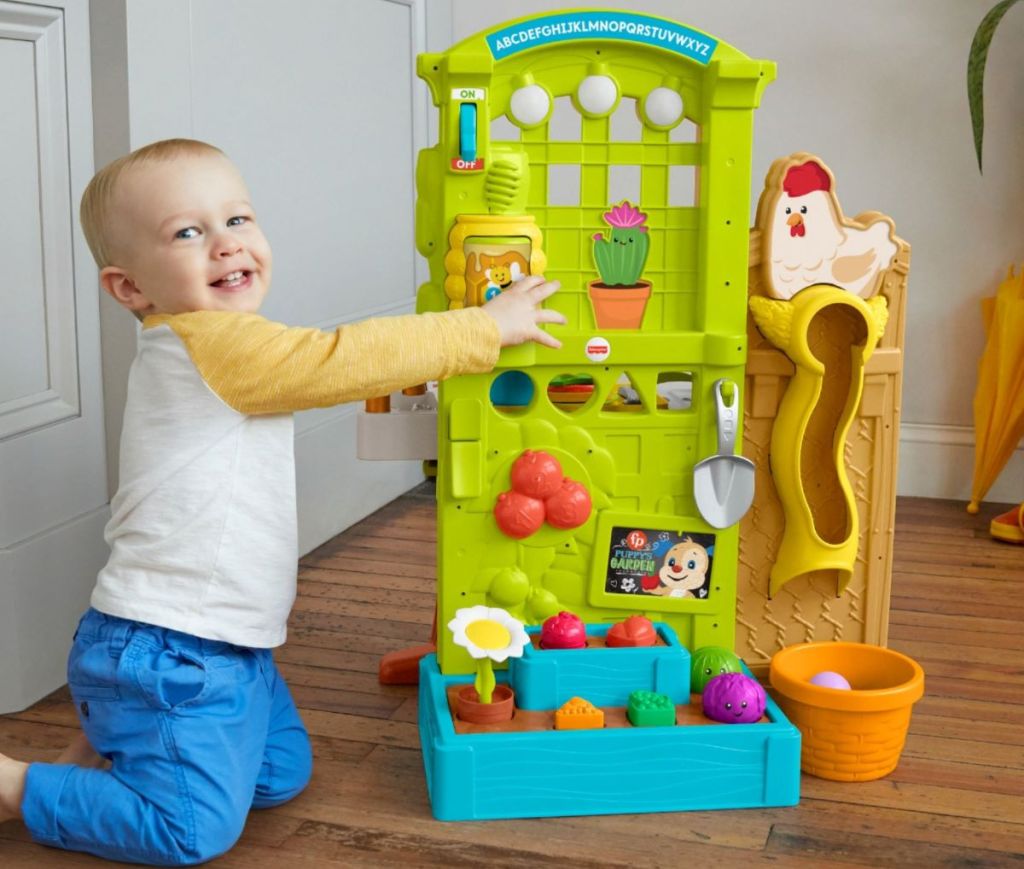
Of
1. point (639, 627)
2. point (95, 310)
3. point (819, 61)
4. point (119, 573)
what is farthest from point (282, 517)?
point (819, 61)

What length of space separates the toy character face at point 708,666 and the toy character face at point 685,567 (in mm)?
87

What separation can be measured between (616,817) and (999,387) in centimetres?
156

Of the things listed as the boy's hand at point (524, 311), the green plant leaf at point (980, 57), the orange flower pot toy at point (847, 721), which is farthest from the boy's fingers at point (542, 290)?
the green plant leaf at point (980, 57)

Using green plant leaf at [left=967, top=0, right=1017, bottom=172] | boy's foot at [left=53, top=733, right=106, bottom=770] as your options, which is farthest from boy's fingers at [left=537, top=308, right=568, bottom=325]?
green plant leaf at [left=967, top=0, right=1017, bottom=172]

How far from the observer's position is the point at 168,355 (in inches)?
54.7

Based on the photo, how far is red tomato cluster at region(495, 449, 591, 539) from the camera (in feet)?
5.21

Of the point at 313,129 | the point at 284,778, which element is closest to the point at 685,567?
the point at 284,778

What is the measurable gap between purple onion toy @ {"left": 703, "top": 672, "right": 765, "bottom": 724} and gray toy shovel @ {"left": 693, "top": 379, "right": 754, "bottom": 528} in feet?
0.70

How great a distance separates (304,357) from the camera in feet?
4.48

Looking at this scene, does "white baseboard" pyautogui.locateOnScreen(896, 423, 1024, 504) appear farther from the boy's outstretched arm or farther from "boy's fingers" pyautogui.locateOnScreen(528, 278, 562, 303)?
the boy's outstretched arm

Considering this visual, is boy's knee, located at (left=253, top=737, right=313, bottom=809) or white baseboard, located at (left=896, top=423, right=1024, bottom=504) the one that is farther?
white baseboard, located at (left=896, top=423, right=1024, bottom=504)

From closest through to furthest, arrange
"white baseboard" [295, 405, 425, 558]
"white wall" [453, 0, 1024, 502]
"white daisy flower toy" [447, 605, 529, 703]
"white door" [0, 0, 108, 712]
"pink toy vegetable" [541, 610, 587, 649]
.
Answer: "white daisy flower toy" [447, 605, 529, 703]
"pink toy vegetable" [541, 610, 587, 649]
"white door" [0, 0, 108, 712]
"white baseboard" [295, 405, 425, 558]
"white wall" [453, 0, 1024, 502]

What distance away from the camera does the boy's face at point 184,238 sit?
1371 millimetres

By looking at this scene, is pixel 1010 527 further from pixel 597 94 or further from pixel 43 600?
pixel 43 600
